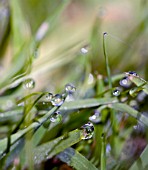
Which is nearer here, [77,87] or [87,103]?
[87,103]

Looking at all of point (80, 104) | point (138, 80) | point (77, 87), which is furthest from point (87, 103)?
point (77, 87)

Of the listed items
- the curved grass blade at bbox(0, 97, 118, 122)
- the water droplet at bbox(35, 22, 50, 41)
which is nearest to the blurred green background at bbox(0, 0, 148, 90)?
the water droplet at bbox(35, 22, 50, 41)

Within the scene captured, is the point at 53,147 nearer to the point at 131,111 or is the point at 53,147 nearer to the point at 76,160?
the point at 76,160

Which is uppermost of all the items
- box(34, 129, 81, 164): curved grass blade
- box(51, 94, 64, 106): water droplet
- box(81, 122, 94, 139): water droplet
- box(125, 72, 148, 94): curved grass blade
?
box(125, 72, 148, 94): curved grass blade

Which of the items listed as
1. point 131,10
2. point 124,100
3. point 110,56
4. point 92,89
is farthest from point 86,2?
point 124,100

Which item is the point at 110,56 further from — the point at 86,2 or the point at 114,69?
the point at 86,2

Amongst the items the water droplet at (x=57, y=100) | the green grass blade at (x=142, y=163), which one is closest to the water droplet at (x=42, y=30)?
the water droplet at (x=57, y=100)

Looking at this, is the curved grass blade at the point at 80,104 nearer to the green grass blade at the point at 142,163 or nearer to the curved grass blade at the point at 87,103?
the curved grass blade at the point at 87,103

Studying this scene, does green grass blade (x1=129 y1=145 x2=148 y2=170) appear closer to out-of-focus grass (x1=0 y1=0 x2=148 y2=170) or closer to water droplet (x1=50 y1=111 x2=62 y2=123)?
out-of-focus grass (x1=0 y1=0 x2=148 y2=170)

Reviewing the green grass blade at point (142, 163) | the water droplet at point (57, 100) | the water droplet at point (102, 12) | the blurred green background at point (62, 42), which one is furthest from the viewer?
the water droplet at point (102, 12)
